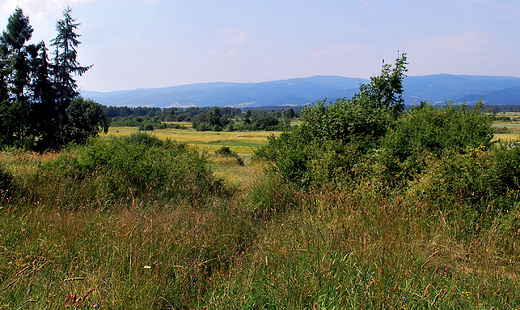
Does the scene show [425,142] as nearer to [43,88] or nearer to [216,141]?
[43,88]

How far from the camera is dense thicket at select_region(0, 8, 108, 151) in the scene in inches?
1635

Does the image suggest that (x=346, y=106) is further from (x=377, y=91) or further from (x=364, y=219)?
(x=364, y=219)

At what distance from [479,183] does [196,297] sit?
493cm

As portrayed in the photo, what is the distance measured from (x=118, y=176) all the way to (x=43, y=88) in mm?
45674

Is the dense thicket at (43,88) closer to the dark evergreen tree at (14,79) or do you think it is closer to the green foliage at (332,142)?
the dark evergreen tree at (14,79)

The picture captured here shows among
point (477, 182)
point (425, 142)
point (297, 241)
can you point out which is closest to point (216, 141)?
point (425, 142)

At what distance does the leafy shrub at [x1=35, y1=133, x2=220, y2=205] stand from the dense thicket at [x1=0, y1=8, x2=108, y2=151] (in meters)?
39.7

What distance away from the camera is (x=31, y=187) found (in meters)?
5.98

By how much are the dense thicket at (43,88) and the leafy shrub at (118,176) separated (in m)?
39.7

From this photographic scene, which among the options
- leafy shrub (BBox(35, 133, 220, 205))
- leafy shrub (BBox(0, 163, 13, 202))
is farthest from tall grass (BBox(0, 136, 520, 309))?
leafy shrub (BBox(35, 133, 220, 205))

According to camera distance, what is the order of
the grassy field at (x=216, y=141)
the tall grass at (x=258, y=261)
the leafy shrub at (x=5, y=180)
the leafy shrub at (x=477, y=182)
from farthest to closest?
the grassy field at (x=216, y=141)
the leafy shrub at (x=5, y=180)
the leafy shrub at (x=477, y=182)
the tall grass at (x=258, y=261)

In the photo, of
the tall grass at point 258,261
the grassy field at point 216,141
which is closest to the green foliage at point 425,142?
the tall grass at point 258,261

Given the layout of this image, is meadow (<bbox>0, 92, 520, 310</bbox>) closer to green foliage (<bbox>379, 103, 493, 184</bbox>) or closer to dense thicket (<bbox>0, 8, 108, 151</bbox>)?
green foliage (<bbox>379, 103, 493, 184</bbox>)

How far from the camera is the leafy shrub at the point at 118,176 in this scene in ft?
20.8
